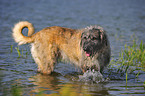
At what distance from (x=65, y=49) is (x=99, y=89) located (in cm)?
168

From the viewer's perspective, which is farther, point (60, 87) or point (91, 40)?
point (91, 40)

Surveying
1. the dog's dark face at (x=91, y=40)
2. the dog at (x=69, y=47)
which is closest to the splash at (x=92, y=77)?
the dog at (x=69, y=47)

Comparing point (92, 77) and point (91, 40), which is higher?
point (91, 40)

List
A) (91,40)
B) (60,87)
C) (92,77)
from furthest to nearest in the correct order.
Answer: (92,77) → (91,40) → (60,87)

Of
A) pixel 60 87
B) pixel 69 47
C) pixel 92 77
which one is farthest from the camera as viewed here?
pixel 69 47

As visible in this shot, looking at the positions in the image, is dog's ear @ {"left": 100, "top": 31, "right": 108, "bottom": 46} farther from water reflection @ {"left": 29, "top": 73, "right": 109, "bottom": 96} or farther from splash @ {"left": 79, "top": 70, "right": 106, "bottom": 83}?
water reflection @ {"left": 29, "top": 73, "right": 109, "bottom": 96}

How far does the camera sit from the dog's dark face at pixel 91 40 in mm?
6141

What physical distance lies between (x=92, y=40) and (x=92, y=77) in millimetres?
1045

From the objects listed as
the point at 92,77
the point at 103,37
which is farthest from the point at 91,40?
the point at 92,77

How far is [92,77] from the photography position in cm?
657

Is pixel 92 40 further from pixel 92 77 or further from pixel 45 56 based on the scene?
pixel 45 56

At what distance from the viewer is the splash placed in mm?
6527

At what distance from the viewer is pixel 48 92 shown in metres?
5.33

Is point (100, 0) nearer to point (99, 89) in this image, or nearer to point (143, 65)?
point (143, 65)
